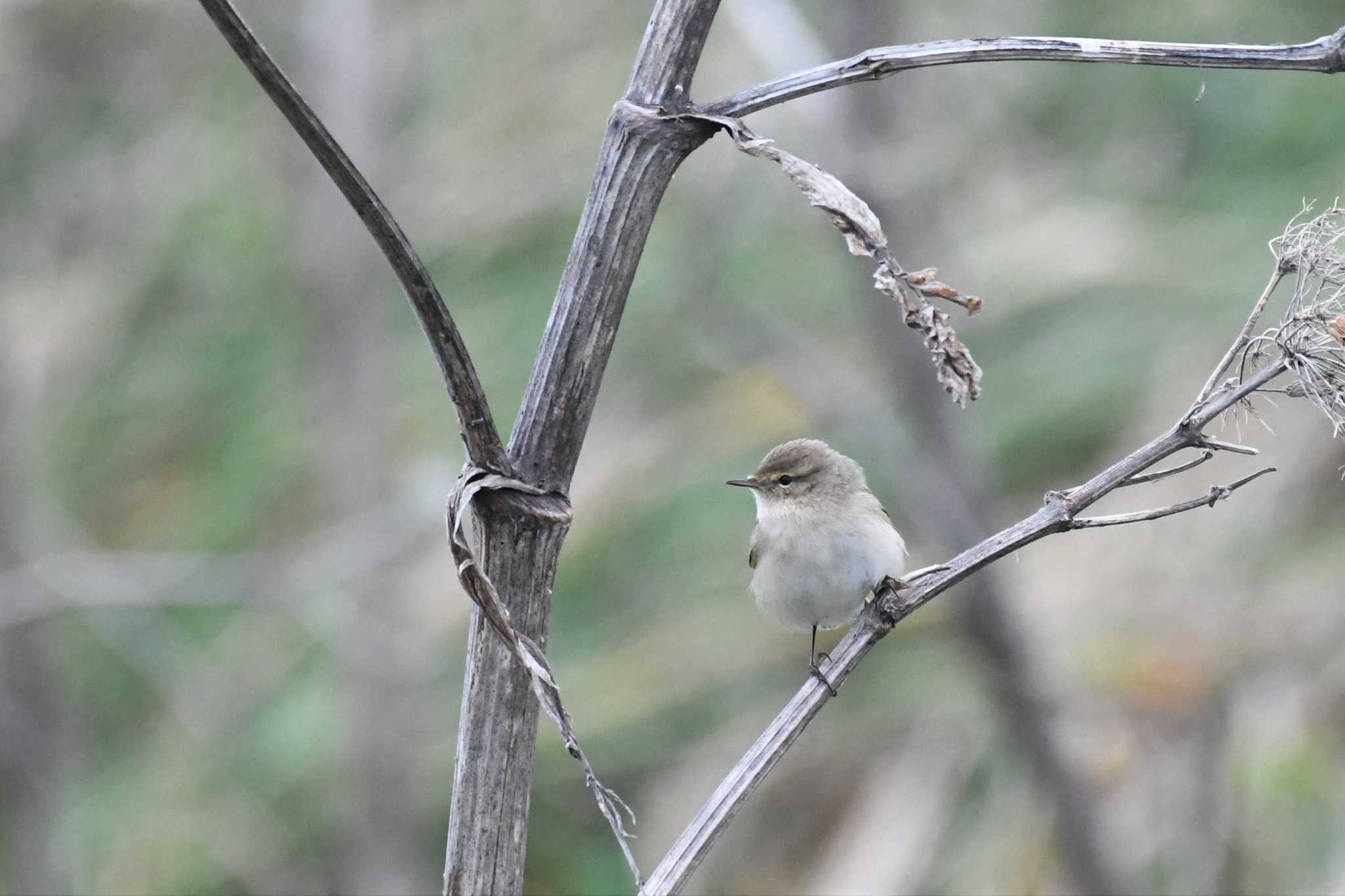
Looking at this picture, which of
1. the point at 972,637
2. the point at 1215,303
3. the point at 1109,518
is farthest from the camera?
the point at 1215,303

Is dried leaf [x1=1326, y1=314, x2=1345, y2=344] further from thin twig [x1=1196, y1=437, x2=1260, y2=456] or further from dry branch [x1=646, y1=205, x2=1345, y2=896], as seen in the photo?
thin twig [x1=1196, y1=437, x2=1260, y2=456]

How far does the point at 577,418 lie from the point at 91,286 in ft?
26.7

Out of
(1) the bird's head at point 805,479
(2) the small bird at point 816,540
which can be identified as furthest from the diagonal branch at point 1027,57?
(1) the bird's head at point 805,479

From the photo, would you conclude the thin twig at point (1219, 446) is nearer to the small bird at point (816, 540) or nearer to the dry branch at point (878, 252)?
the dry branch at point (878, 252)

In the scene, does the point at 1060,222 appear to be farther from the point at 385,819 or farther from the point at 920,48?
the point at 920,48

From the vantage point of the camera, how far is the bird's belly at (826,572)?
3.39m

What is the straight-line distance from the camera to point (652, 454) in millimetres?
6988

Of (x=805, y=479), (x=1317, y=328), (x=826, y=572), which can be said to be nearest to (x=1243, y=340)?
(x=1317, y=328)

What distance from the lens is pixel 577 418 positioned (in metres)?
1.18

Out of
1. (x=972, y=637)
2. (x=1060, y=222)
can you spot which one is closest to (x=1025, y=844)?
(x=972, y=637)

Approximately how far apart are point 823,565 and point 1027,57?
240 cm

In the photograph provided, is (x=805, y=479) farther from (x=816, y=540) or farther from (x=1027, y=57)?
(x=1027, y=57)

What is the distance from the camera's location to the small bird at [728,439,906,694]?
11.1 ft

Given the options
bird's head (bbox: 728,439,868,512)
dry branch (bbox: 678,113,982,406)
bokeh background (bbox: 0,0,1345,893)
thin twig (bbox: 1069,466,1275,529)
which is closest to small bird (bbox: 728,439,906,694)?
bird's head (bbox: 728,439,868,512)
